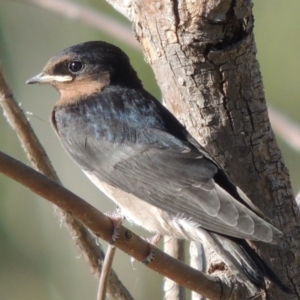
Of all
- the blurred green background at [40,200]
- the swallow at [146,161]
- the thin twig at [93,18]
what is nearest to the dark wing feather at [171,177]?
the swallow at [146,161]

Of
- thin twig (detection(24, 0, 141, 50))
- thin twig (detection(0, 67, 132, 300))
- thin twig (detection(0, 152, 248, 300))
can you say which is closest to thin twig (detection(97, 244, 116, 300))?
thin twig (detection(0, 152, 248, 300))

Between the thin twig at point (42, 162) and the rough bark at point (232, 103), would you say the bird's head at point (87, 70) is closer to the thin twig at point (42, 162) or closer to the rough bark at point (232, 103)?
the rough bark at point (232, 103)

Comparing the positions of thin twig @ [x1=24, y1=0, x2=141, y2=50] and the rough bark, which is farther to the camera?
thin twig @ [x1=24, y1=0, x2=141, y2=50]

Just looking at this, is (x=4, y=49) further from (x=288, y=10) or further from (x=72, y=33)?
(x=288, y=10)

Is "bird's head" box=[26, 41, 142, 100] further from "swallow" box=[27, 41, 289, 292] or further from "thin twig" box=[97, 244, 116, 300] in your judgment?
"thin twig" box=[97, 244, 116, 300]

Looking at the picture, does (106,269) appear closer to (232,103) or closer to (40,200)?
(232,103)

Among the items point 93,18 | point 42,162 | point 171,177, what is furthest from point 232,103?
point 93,18
